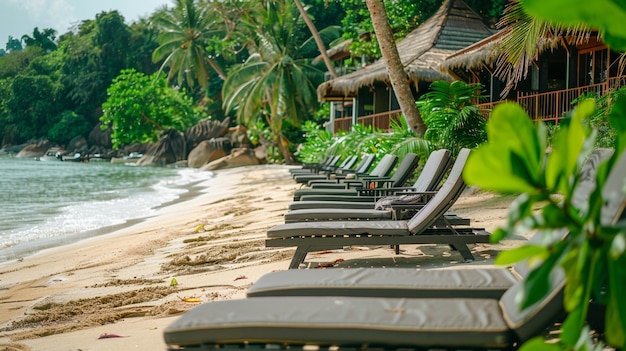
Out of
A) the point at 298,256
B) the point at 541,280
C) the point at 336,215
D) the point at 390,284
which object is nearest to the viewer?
the point at 541,280

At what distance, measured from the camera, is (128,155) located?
176 feet

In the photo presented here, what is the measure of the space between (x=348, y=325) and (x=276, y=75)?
28.2m

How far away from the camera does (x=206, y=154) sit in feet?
129

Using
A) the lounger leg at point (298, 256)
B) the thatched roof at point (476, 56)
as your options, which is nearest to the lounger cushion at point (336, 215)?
the lounger leg at point (298, 256)

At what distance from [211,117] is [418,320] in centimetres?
4701

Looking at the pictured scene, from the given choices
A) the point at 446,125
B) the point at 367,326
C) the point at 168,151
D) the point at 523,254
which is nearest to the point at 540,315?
the point at 367,326

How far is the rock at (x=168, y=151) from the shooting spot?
44594 mm

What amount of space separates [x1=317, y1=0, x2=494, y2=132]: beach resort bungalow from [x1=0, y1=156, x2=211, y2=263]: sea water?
19.8 feet

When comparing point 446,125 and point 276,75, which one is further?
point 276,75

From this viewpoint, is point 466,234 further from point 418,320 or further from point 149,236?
point 149,236

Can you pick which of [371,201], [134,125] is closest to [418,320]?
[371,201]

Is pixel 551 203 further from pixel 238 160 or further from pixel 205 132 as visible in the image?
pixel 205 132

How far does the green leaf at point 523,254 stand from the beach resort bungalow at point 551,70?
1165cm

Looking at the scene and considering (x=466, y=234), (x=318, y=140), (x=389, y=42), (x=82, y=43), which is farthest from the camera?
(x=82, y=43)
